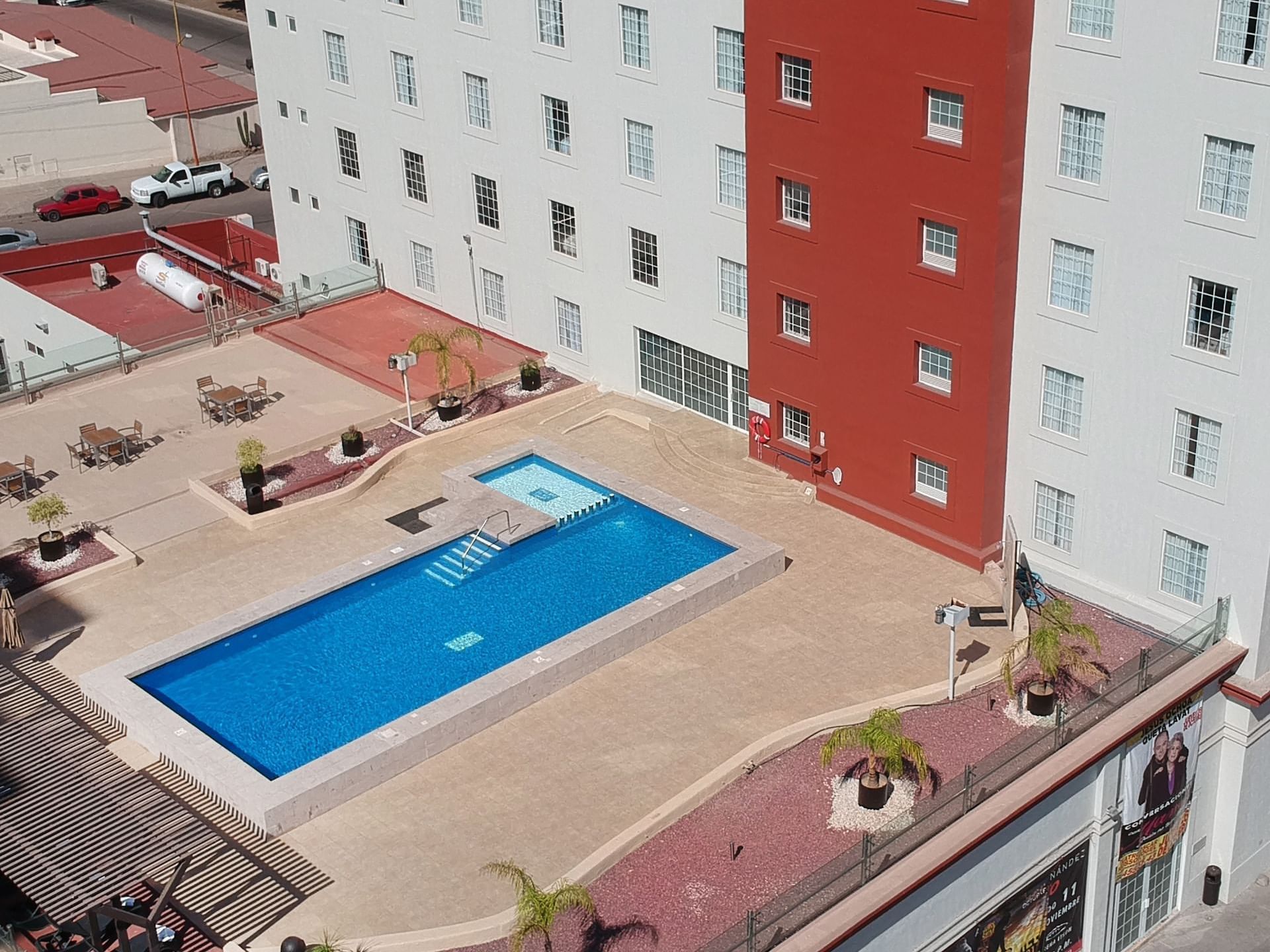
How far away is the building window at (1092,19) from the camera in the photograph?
33.1m

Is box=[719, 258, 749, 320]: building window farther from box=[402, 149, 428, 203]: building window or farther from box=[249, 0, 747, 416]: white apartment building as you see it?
box=[402, 149, 428, 203]: building window

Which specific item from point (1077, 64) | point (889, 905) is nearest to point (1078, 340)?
point (1077, 64)

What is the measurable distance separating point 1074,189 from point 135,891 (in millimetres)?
23405

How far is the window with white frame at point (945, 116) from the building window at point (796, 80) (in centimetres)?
356

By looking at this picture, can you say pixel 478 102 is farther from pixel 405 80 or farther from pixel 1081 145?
pixel 1081 145

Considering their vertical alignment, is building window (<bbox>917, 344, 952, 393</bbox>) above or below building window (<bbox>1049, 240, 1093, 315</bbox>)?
below

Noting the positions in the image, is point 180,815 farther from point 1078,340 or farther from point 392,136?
point 392,136

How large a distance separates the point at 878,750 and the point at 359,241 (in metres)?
31.3

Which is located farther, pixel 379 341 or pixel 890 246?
pixel 379 341

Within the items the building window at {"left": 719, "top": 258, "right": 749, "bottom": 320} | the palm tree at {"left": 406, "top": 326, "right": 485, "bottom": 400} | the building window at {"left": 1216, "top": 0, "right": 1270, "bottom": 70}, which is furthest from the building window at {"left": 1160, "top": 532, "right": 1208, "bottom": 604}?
the palm tree at {"left": 406, "top": 326, "right": 485, "bottom": 400}

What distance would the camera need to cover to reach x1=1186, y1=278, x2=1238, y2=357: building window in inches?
1309

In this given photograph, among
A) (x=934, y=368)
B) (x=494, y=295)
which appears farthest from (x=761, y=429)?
(x=494, y=295)

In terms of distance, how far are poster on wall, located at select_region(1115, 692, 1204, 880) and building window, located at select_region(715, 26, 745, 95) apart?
716 inches

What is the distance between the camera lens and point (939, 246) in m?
37.7
